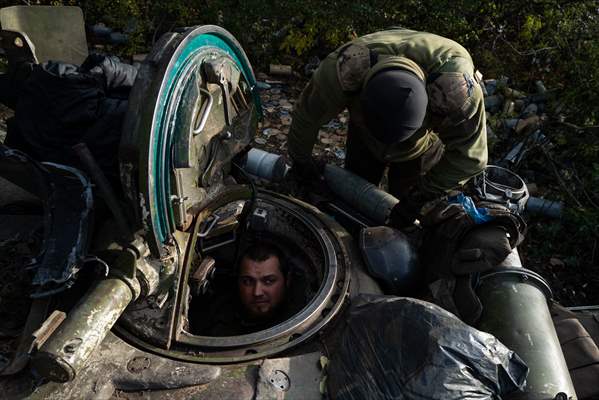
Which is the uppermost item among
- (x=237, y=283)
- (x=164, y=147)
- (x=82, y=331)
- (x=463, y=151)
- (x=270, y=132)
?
(x=164, y=147)

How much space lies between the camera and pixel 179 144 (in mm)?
2178

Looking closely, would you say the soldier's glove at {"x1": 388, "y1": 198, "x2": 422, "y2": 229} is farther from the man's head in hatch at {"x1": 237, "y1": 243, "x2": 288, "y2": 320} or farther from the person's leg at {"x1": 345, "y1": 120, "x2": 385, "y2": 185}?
the man's head in hatch at {"x1": 237, "y1": 243, "x2": 288, "y2": 320}

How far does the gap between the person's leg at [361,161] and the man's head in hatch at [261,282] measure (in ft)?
3.28

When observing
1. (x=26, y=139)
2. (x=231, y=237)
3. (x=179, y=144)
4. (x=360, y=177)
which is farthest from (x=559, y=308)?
(x=26, y=139)

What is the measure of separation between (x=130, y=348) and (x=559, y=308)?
8.19 ft

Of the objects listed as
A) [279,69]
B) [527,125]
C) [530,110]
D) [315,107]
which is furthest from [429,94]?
[279,69]

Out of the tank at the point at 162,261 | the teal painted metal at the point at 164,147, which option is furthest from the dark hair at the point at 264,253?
the teal painted metal at the point at 164,147

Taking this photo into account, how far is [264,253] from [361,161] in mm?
1081

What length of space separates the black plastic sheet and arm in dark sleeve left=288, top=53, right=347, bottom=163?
146cm

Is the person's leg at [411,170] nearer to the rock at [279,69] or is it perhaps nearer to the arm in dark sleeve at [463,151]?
the arm in dark sleeve at [463,151]

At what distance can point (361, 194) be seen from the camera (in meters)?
3.48

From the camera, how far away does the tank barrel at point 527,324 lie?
2.31m

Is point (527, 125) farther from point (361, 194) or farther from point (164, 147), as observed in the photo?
point (164, 147)

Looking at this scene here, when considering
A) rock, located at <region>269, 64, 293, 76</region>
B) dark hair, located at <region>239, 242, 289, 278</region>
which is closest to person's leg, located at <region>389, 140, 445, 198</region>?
dark hair, located at <region>239, 242, 289, 278</region>
